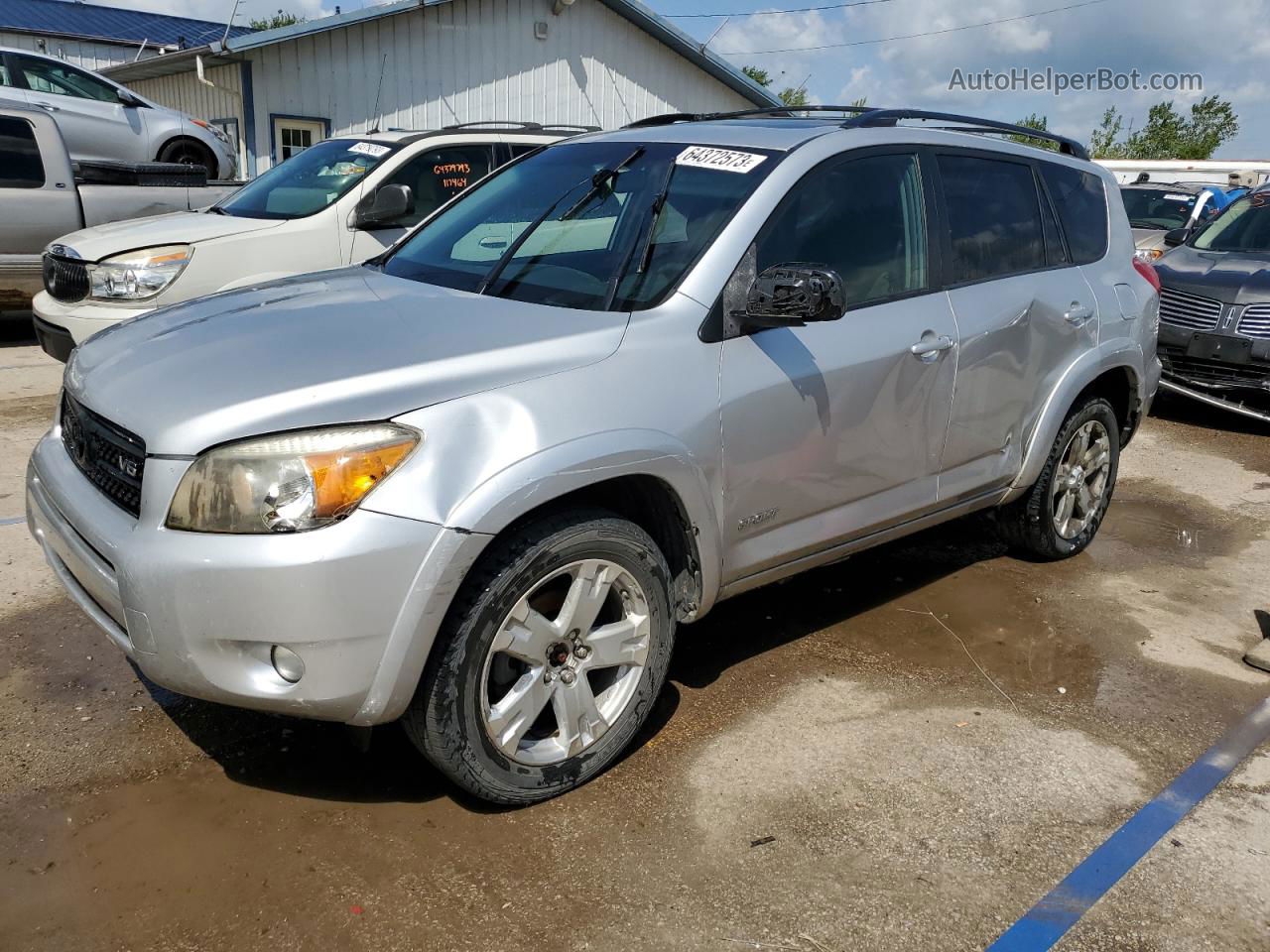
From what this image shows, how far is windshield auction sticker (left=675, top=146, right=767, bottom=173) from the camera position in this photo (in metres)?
3.61

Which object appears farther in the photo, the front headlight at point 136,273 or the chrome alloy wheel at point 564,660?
the front headlight at point 136,273

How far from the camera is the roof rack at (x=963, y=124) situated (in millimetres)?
4020

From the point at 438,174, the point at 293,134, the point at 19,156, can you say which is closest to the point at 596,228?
the point at 438,174

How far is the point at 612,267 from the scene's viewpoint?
3395 millimetres

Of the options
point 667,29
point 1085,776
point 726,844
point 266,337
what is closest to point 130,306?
point 266,337

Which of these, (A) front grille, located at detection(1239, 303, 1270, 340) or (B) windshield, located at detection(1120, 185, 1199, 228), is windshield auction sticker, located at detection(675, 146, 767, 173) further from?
(B) windshield, located at detection(1120, 185, 1199, 228)

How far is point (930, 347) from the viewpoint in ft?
12.7

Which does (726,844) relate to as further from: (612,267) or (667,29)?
(667,29)

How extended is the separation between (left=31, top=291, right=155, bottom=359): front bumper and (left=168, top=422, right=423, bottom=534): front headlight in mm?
4497

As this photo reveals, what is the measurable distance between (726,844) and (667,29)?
781 inches

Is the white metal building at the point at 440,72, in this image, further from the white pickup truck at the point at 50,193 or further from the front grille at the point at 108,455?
the front grille at the point at 108,455

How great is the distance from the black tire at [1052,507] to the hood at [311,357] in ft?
8.16

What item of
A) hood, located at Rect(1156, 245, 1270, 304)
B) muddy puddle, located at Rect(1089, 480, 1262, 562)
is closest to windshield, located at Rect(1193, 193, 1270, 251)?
hood, located at Rect(1156, 245, 1270, 304)

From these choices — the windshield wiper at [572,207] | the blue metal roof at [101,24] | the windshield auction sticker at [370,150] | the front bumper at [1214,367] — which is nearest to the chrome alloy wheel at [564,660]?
the windshield wiper at [572,207]
